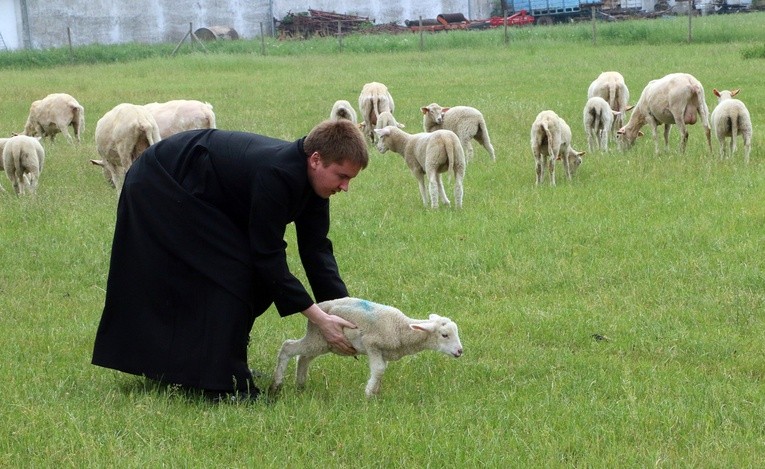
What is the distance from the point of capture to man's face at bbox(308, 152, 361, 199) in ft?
19.4

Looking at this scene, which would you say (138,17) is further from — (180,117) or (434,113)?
(434,113)

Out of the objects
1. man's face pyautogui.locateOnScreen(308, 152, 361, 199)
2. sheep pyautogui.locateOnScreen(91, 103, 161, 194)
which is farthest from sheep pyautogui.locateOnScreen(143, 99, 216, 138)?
man's face pyautogui.locateOnScreen(308, 152, 361, 199)

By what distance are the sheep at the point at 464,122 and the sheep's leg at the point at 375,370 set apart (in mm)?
9234

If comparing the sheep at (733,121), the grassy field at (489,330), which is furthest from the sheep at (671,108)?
the sheep at (733,121)

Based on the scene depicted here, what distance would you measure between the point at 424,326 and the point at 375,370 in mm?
390

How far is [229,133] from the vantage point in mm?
6531

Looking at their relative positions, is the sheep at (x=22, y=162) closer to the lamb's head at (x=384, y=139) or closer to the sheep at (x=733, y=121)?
the lamb's head at (x=384, y=139)

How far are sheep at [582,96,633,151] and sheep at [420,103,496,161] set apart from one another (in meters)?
1.91

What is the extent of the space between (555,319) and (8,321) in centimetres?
424

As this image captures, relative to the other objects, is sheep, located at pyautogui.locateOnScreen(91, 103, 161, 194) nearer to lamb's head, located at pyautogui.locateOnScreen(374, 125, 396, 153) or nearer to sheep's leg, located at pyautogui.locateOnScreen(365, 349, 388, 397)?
lamb's head, located at pyautogui.locateOnScreen(374, 125, 396, 153)

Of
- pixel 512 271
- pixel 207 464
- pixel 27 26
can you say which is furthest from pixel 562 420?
pixel 27 26

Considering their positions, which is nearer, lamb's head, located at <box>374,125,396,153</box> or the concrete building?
lamb's head, located at <box>374,125,396,153</box>

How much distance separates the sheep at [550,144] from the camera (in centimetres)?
1362

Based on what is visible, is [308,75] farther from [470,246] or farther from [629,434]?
[629,434]
